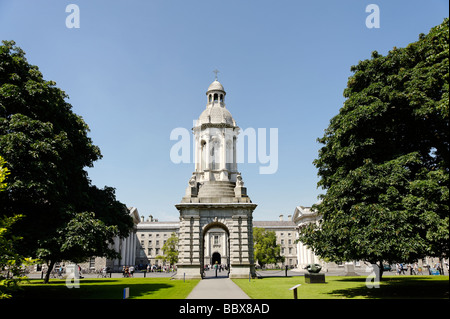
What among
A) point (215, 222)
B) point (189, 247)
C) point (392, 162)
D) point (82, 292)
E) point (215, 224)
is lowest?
point (82, 292)

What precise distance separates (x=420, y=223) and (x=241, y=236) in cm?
2011

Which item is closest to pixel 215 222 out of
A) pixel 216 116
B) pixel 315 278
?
pixel 315 278

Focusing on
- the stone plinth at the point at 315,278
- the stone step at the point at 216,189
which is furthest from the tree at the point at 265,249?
the stone plinth at the point at 315,278

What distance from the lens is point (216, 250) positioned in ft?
290

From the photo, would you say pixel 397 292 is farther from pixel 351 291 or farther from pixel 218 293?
pixel 218 293

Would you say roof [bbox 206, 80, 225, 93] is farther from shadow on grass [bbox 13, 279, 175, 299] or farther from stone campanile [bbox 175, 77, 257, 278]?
shadow on grass [bbox 13, 279, 175, 299]

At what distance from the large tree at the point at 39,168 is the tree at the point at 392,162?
45.8ft

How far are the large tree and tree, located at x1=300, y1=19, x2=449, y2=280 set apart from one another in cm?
1396

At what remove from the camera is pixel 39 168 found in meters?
18.1

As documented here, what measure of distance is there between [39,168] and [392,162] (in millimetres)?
18097

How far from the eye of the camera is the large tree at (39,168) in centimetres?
1808

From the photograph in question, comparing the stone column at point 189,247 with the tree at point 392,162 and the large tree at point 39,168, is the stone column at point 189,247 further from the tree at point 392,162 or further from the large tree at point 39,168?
the tree at point 392,162
